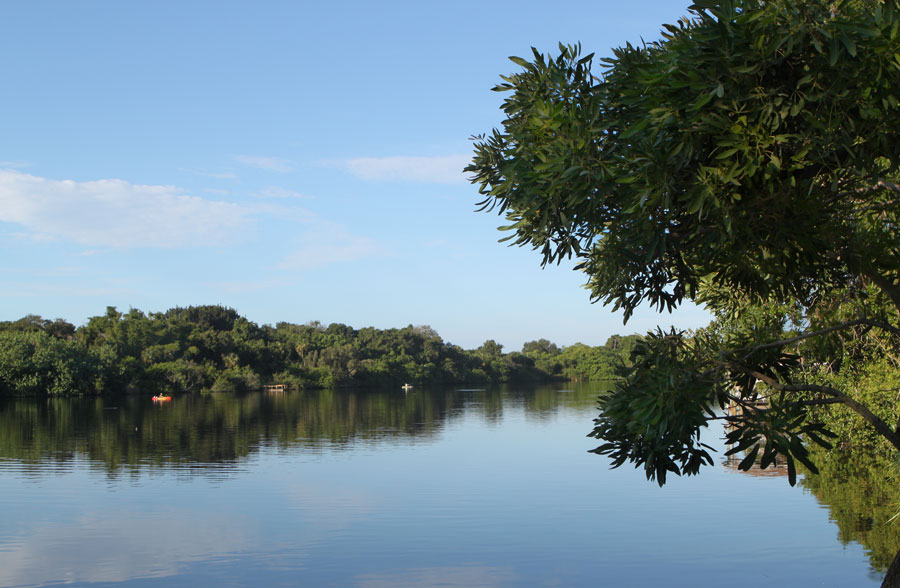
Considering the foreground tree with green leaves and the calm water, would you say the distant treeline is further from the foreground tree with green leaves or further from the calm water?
the foreground tree with green leaves

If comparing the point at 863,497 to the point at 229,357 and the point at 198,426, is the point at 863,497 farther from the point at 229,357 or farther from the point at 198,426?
the point at 229,357

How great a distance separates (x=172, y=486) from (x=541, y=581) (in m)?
13.8

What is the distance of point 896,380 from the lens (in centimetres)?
1898

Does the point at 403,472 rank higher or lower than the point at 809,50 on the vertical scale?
lower

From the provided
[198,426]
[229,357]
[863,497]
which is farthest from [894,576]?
[229,357]

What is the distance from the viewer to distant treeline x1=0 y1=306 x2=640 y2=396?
6531cm

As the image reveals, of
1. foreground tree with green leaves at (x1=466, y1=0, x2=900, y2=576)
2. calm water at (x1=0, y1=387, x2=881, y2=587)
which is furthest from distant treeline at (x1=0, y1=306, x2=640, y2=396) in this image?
foreground tree with green leaves at (x1=466, y1=0, x2=900, y2=576)

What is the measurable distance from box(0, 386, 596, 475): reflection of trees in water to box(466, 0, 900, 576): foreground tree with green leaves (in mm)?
22239

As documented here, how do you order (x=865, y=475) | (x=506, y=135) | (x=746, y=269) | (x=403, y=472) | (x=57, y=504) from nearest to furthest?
(x=506, y=135) < (x=746, y=269) < (x=57, y=504) < (x=865, y=475) < (x=403, y=472)

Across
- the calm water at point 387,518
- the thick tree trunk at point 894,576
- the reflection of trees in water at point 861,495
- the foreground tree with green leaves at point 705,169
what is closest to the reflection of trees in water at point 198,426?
the calm water at point 387,518

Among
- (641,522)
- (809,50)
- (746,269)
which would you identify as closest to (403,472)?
(641,522)

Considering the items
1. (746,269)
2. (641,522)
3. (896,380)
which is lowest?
(641,522)

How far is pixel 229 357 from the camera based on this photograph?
8575 cm

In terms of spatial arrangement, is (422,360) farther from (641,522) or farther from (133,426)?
(641,522)
